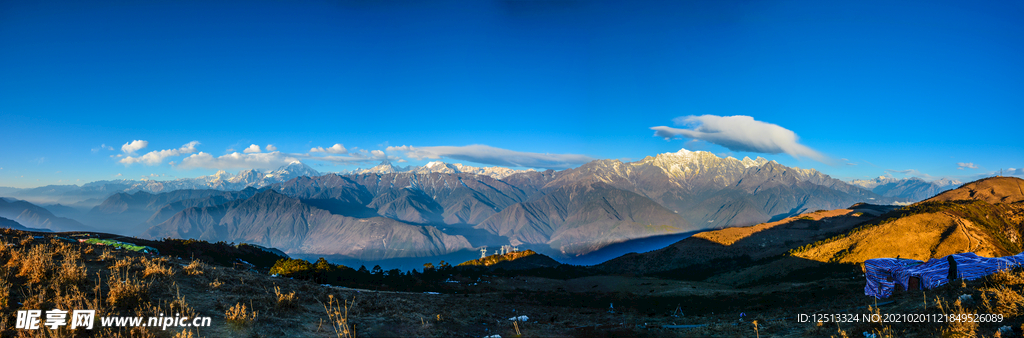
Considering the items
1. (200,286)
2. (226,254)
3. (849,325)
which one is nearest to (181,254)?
(226,254)

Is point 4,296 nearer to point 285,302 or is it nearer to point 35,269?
point 35,269

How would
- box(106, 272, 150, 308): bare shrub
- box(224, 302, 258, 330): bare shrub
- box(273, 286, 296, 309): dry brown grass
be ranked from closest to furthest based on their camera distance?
box(106, 272, 150, 308): bare shrub < box(224, 302, 258, 330): bare shrub < box(273, 286, 296, 309): dry brown grass

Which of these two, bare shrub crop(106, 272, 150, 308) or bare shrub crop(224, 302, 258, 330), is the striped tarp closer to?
bare shrub crop(224, 302, 258, 330)

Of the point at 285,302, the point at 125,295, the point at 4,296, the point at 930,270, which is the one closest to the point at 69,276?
the point at 4,296

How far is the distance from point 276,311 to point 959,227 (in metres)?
92.7

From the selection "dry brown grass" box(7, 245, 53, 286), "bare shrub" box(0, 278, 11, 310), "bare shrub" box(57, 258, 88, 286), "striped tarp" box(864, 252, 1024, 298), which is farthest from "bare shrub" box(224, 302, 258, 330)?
"striped tarp" box(864, 252, 1024, 298)

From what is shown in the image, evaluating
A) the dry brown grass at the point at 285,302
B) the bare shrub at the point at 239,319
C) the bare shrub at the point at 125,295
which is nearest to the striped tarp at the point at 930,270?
the dry brown grass at the point at 285,302

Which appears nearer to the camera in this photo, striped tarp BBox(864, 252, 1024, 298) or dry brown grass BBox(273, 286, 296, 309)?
dry brown grass BBox(273, 286, 296, 309)

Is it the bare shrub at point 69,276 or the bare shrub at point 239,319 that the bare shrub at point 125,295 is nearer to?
the bare shrub at point 69,276

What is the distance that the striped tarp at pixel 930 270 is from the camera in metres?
23.1

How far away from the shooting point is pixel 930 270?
25.1 m

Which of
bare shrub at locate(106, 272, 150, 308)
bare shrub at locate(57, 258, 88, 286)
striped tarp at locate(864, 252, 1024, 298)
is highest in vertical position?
bare shrub at locate(57, 258, 88, 286)

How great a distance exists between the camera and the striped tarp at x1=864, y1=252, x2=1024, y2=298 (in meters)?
23.1

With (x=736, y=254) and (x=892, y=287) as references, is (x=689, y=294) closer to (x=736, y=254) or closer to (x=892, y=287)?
(x=892, y=287)
